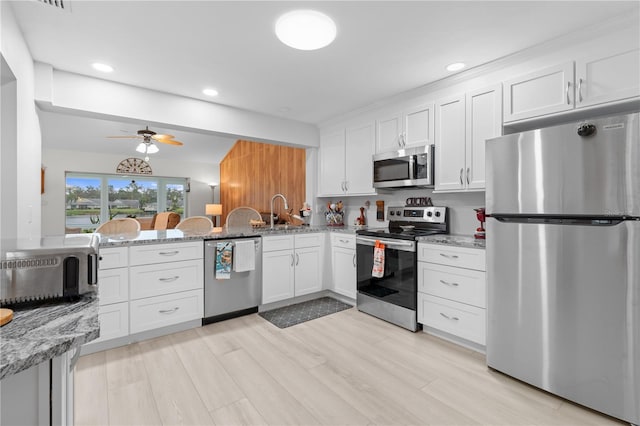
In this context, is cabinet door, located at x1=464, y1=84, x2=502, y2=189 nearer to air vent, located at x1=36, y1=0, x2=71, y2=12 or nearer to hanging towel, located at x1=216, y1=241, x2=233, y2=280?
hanging towel, located at x1=216, y1=241, x2=233, y2=280

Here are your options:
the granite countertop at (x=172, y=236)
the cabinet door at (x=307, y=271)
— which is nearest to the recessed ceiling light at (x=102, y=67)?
the granite countertop at (x=172, y=236)

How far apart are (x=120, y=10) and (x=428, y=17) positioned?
1847mm

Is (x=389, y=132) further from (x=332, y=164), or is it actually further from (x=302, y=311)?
(x=302, y=311)

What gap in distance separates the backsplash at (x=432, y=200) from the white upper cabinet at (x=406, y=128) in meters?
0.55

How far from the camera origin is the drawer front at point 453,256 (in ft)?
7.64

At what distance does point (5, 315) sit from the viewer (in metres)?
0.88

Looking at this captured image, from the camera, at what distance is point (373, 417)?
1671mm

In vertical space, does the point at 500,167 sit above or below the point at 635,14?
below

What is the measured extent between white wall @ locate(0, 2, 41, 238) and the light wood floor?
118cm

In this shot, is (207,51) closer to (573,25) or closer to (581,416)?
(573,25)

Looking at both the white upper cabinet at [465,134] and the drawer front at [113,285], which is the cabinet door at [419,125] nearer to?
the white upper cabinet at [465,134]

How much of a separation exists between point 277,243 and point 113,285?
153cm

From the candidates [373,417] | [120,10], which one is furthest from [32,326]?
[120,10]

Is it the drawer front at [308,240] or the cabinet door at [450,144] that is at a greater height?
the cabinet door at [450,144]
